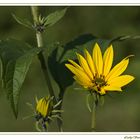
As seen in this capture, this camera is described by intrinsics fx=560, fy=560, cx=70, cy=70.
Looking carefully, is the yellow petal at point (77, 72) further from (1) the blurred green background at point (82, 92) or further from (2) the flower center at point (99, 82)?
(1) the blurred green background at point (82, 92)

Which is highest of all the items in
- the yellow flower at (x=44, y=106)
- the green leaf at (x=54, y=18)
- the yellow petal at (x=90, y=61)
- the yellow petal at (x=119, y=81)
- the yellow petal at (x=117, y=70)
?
the green leaf at (x=54, y=18)

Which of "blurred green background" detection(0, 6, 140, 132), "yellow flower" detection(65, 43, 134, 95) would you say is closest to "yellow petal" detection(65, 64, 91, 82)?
"yellow flower" detection(65, 43, 134, 95)

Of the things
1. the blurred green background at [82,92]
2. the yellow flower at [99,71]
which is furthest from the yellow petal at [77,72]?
the blurred green background at [82,92]

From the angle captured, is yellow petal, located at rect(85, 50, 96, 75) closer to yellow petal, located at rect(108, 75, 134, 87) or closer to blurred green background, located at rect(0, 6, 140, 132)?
yellow petal, located at rect(108, 75, 134, 87)

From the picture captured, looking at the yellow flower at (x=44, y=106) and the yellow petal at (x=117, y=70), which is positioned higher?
the yellow petal at (x=117, y=70)

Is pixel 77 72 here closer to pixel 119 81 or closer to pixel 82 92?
pixel 119 81

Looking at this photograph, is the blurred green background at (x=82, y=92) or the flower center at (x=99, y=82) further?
the blurred green background at (x=82, y=92)
